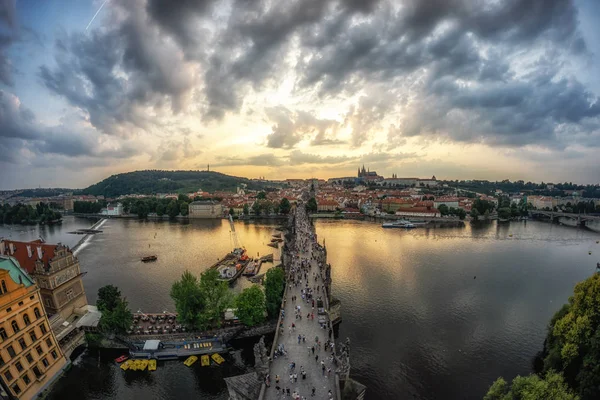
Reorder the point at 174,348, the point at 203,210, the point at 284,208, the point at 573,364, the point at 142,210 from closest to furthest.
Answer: the point at 573,364
the point at 174,348
the point at 284,208
the point at 203,210
the point at 142,210

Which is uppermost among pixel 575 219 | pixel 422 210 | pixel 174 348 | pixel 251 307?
pixel 422 210

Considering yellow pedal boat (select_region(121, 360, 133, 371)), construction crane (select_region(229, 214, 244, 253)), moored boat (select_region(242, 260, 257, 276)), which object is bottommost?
yellow pedal boat (select_region(121, 360, 133, 371))

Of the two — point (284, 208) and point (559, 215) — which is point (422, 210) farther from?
point (284, 208)

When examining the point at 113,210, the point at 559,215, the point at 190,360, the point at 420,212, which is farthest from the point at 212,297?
the point at 559,215

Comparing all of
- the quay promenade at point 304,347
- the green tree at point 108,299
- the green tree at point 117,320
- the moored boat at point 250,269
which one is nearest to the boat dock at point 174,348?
the green tree at point 117,320

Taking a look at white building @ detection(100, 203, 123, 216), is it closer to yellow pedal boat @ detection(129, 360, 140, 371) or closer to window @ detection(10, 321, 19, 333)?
yellow pedal boat @ detection(129, 360, 140, 371)

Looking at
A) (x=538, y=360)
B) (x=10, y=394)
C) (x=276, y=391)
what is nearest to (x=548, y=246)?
(x=538, y=360)

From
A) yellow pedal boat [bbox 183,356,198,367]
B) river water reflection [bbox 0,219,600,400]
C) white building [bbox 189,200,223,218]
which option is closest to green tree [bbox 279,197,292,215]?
white building [bbox 189,200,223,218]

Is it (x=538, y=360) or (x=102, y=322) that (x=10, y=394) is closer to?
(x=102, y=322)
